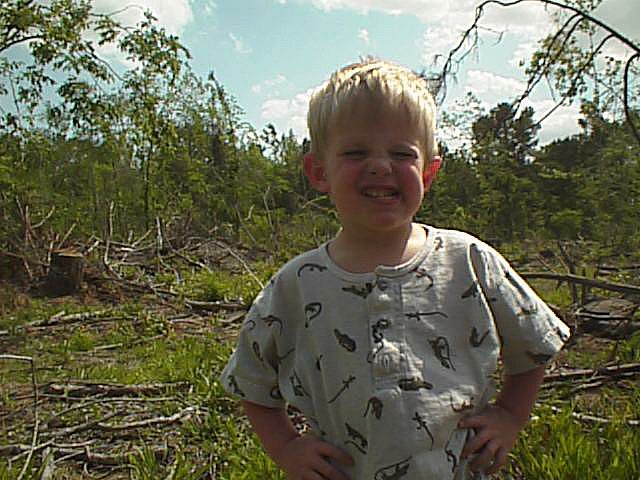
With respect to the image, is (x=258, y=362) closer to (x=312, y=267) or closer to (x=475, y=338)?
(x=312, y=267)

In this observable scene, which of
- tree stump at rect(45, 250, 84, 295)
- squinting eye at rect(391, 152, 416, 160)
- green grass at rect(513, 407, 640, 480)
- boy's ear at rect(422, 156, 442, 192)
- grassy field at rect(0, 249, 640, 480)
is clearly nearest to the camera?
squinting eye at rect(391, 152, 416, 160)

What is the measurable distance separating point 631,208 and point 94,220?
8520 mm

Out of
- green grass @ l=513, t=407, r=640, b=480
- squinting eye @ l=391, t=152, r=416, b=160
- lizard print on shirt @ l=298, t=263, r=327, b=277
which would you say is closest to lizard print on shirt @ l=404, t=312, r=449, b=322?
lizard print on shirt @ l=298, t=263, r=327, b=277

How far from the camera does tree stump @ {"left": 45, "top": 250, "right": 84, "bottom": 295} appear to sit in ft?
23.9

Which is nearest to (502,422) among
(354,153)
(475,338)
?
(475,338)

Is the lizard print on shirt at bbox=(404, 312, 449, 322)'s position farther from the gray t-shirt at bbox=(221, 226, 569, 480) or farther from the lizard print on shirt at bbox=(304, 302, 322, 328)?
the lizard print on shirt at bbox=(304, 302, 322, 328)

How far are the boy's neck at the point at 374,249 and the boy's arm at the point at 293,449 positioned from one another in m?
0.37

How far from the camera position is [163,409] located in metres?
3.26

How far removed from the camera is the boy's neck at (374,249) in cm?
129

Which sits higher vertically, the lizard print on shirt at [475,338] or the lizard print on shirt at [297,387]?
the lizard print on shirt at [475,338]

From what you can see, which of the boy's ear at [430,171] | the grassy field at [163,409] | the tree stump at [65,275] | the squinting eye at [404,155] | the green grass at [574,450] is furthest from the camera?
the tree stump at [65,275]

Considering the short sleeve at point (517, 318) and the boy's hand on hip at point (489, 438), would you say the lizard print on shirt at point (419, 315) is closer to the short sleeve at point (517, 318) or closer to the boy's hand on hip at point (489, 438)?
the short sleeve at point (517, 318)

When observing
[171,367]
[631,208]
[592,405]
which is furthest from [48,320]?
[631,208]

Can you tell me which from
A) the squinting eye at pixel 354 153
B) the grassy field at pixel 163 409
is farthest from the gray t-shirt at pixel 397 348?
the grassy field at pixel 163 409
